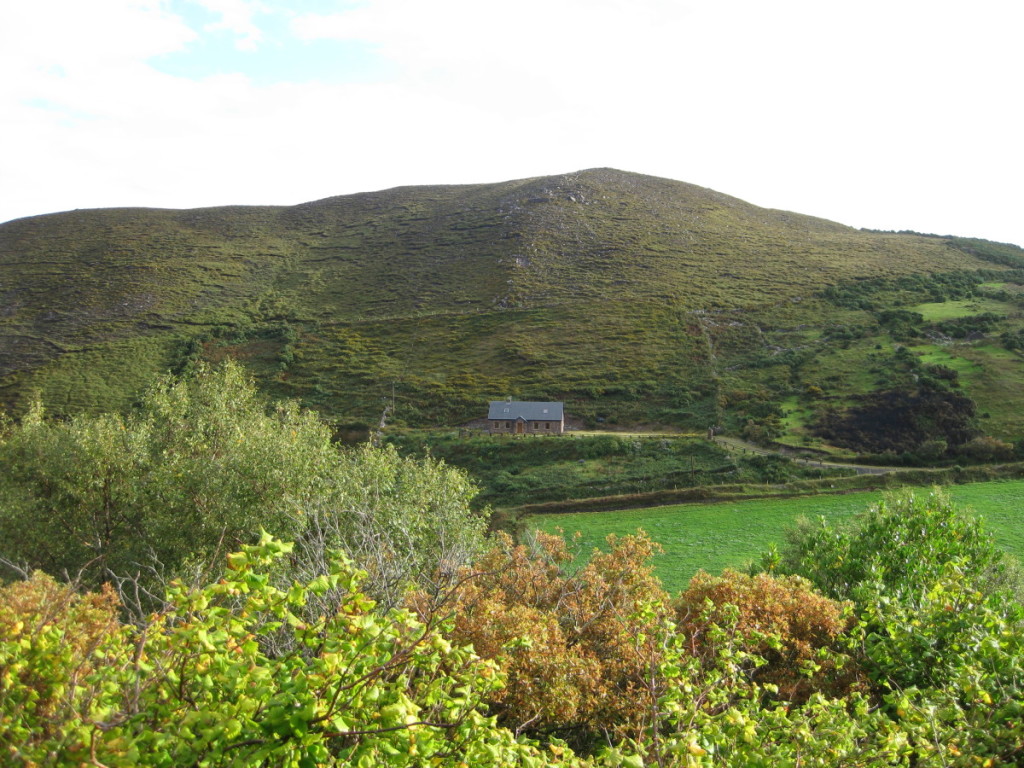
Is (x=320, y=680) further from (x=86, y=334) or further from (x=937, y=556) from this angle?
(x=86, y=334)

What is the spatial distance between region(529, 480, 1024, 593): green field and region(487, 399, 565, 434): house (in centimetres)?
1600

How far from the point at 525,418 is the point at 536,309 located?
28470mm

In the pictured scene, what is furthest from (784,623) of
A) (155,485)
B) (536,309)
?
(536,309)

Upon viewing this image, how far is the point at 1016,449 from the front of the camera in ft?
159

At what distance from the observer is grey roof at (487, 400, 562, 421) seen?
61594mm

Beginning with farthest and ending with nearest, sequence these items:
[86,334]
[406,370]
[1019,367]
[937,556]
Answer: [86,334], [406,370], [1019,367], [937,556]

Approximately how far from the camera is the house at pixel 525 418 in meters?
61.4

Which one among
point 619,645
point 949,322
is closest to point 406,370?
point 949,322

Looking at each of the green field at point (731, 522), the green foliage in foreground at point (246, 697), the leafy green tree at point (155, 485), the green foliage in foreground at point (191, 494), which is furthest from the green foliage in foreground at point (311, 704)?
the green field at point (731, 522)

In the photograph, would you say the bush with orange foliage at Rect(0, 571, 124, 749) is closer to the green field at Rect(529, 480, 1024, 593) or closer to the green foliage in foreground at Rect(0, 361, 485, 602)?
the green foliage in foreground at Rect(0, 361, 485, 602)

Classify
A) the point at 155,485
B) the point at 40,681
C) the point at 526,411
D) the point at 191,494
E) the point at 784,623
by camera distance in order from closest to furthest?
1. the point at 40,681
2. the point at 784,623
3. the point at 191,494
4. the point at 155,485
5. the point at 526,411

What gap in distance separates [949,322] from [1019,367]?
40.7 ft

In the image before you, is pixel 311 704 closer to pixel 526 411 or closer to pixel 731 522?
pixel 731 522

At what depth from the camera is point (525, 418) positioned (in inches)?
2425
